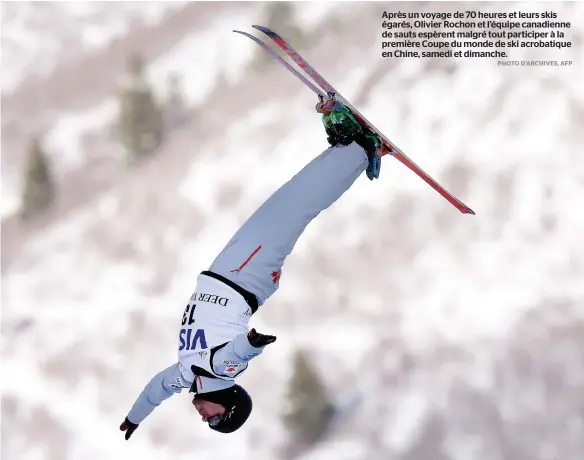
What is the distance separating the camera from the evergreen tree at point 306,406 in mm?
Result: 20531

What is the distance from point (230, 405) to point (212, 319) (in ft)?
2.31

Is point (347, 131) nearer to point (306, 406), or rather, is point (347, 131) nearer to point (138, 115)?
point (306, 406)

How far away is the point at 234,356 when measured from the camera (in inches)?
231

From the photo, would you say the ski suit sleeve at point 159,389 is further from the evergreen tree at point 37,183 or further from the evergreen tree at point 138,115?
the evergreen tree at point 138,115

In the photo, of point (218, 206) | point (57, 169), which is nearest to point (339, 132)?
point (218, 206)

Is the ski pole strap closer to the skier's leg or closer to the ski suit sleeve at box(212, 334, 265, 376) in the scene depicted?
the skier's leg

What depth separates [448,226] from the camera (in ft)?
68.9

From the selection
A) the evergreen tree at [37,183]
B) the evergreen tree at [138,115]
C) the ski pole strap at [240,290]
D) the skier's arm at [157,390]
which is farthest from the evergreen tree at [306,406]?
the ski pole strap at [240,290]

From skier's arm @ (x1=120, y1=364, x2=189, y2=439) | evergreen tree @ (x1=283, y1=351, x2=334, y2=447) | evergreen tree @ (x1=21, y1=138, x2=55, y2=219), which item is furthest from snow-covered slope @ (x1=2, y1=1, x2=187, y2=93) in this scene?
skier's arm @ (x1=120, y1=364, x2=189, y2=439)

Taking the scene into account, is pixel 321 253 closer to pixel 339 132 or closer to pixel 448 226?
pixel 448 226

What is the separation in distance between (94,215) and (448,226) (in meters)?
9.14

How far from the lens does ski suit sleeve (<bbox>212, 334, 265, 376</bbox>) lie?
5.66 metres

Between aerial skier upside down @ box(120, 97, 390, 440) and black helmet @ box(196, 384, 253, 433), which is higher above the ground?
aerial skier upside down @ box(120, 97, 390, 440)

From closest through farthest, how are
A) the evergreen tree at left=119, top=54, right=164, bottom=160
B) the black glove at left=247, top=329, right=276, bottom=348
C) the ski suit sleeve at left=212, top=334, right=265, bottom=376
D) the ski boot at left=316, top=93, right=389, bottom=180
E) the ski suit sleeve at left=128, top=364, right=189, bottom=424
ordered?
1. the black glove at left=247, top=329, right=276, bottom=348
2. the ski suit sleeve at left=212, top=334, right=265, bottom=376
3. the ski boot at left=316, top=93, right=389, bottom=180
4. the ski suit sleeve at left=128, top=364, right=189, bottom=424
5. the evergreen tree at left=119, top=54, right=164, bottom=160
